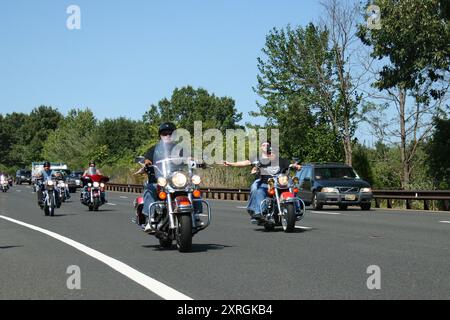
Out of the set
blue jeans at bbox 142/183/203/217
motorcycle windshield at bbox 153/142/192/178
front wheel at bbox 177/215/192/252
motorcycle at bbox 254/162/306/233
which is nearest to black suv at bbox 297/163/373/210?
motorcycle at bbox 254/162/306/233

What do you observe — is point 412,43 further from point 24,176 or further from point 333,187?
point 24,176

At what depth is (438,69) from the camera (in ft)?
114

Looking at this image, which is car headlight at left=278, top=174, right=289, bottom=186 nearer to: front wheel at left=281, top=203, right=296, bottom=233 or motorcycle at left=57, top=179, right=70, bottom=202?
front wheel at left=281, top=203, right=296, bottom=233

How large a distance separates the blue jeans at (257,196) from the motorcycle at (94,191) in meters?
11.4

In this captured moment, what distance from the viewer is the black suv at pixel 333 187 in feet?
86.0

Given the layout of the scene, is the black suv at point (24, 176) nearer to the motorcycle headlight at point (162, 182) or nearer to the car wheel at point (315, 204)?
the car wheel at point (315, 204)

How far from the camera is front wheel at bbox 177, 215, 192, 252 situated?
1123cm

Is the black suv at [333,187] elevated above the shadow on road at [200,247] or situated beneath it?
elevated above

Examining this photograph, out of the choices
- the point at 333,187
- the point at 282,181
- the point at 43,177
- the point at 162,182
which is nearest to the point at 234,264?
the point at 162,182

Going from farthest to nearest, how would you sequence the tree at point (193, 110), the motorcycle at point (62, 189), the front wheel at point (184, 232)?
1. the tree at point (193, 110)
2. the motorcycle at point (62, 189)
3. the front wheel at point (184, 232)

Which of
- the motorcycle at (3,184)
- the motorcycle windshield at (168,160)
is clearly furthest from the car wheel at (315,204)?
the motorcycle at (3,184)
